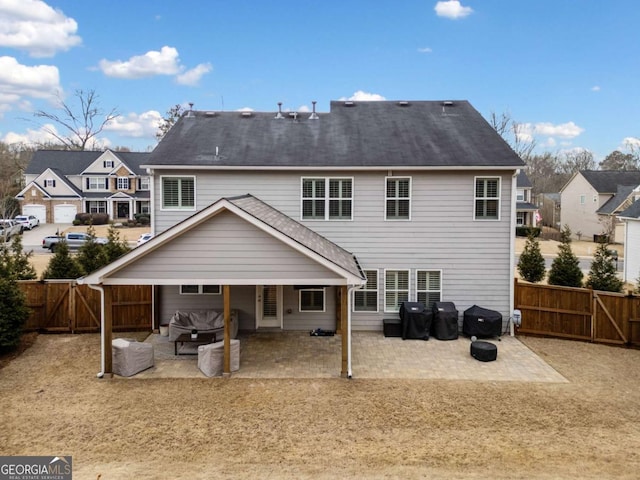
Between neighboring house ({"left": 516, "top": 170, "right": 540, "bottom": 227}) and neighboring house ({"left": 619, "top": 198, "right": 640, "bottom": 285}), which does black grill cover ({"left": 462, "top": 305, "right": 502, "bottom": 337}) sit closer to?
neighboring house ({"left": 619, "top": 198, "right": 640, "bottom": 285})

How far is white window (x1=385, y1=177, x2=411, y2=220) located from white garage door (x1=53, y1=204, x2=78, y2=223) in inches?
1685

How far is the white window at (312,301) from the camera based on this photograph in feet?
44.2

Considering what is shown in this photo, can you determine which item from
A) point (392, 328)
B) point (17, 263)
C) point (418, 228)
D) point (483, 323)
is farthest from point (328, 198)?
point (17, 263)

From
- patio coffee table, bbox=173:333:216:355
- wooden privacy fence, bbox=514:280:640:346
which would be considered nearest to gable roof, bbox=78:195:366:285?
patio coffee table, bbox=173:333:216:355

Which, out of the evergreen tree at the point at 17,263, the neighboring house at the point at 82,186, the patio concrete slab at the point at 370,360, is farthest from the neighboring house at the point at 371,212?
the neighboring house at the point at 82,186

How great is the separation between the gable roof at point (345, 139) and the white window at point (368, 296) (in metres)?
3.37

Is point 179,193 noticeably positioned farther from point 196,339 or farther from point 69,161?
point 69,161

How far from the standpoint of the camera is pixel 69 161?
160 ft

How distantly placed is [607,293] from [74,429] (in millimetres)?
13145

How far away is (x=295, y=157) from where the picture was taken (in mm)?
13352

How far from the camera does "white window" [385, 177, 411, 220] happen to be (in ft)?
43.3

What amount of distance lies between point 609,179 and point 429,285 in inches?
1518

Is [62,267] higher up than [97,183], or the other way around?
[97,183]

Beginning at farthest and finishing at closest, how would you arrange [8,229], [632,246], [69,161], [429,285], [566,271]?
1. [69,161]
2. [8,229]
3. [632,246]
4. [566,271]
5. [429,285]
